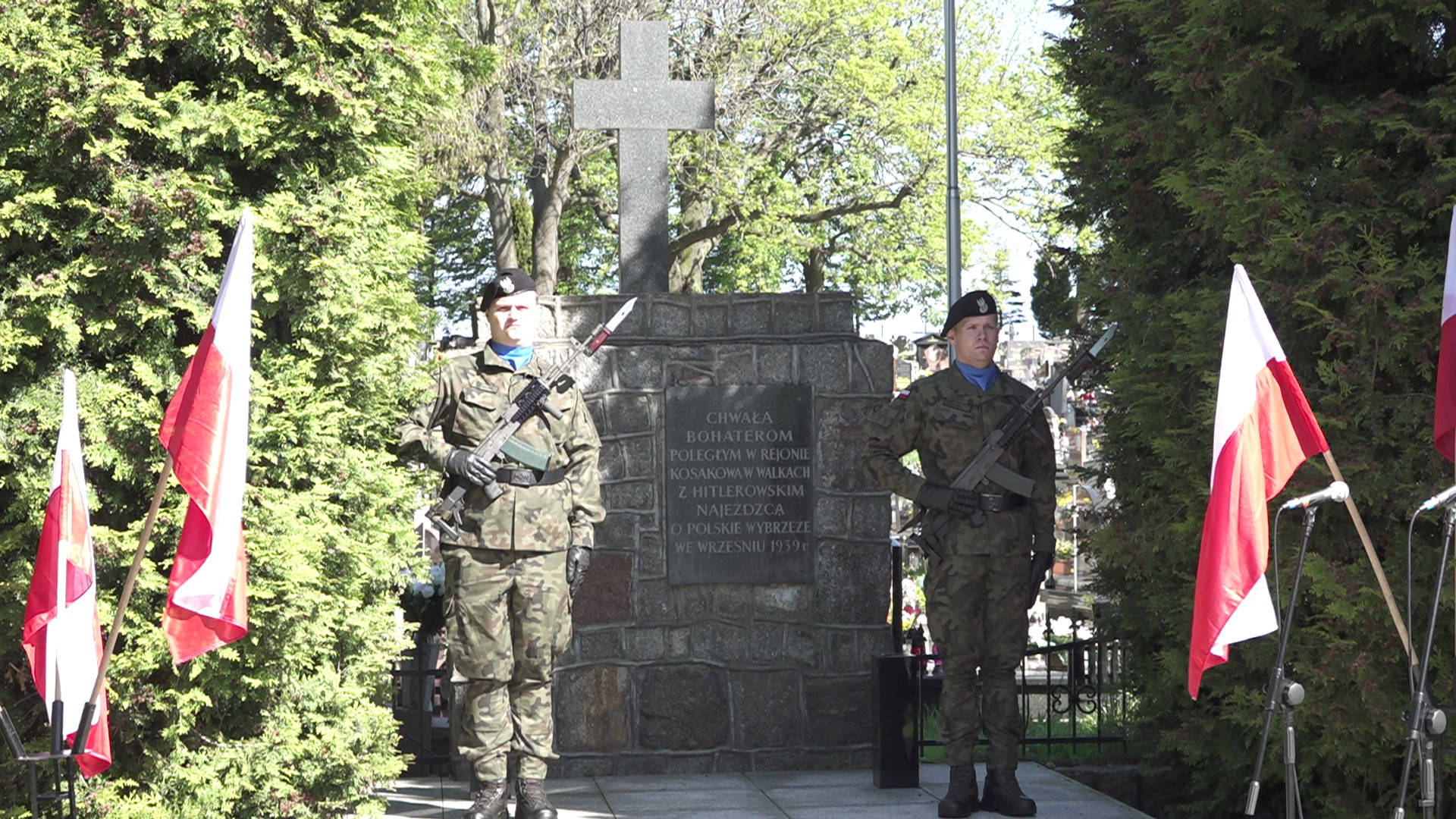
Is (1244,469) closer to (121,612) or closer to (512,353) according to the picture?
(512,353)

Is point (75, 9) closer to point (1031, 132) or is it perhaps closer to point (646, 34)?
point (646, 34)

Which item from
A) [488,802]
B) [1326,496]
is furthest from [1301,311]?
[488,802]

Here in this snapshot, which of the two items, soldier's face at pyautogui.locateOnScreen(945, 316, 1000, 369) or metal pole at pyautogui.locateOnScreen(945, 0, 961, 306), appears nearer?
soldier's face at pyautogui.locateOnScreen(945, 316, 1000, 369)

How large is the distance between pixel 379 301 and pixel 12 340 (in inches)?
49.1

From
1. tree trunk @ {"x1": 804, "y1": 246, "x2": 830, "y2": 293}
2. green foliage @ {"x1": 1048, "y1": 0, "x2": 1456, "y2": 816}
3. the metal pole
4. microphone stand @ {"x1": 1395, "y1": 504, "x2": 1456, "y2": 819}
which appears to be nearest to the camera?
microphone stand @ {"x1": 1395, "y1": 504, "x2": 1456, "y2": 819}

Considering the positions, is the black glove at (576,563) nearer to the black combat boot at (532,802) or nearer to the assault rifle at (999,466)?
the black combat boot at (532,802)

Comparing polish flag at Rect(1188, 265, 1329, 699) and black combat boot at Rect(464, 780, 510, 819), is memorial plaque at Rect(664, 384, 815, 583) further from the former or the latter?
polish flag at Rect(1188, 265, 1329, 699)

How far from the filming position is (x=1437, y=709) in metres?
4.20

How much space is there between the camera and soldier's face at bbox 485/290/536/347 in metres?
6.32

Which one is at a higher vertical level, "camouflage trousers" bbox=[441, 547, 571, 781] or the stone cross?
the stone cross

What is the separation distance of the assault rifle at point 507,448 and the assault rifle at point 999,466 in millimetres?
1670

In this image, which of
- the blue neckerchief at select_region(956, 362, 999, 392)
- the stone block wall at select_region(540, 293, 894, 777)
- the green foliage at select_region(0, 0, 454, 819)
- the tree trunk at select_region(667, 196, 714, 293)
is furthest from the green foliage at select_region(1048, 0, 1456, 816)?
the tree trunk at select_region(667, 196, 714, 293)

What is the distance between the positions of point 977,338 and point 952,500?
705mm

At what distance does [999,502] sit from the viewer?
6.64 metres
